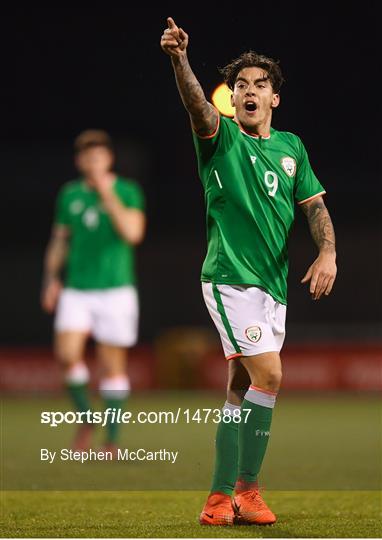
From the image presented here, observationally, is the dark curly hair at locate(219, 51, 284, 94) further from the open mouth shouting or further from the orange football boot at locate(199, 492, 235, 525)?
the orange football boot at locate(199, 492, 235, 525)

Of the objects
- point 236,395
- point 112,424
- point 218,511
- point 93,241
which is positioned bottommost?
point 112,424

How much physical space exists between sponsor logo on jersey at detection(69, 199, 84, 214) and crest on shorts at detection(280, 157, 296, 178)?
4.38 meters

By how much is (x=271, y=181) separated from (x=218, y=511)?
154cm

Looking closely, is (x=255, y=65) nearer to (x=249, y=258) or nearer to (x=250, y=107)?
(x=250, y=107)

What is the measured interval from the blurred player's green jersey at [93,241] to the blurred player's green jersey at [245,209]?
13.4 ft

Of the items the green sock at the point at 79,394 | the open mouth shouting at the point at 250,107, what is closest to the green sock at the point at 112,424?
the green sock at the point at 79,394

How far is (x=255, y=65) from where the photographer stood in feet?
16.4

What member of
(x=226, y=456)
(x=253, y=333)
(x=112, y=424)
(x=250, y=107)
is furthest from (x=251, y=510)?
(x=112, y=424)

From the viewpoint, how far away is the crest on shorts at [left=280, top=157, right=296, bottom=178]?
4.99 meters

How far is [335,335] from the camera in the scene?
19.6m

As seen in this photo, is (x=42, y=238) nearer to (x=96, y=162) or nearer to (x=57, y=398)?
(x=57, y=398)

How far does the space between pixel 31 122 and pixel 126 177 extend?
4251 millimetres

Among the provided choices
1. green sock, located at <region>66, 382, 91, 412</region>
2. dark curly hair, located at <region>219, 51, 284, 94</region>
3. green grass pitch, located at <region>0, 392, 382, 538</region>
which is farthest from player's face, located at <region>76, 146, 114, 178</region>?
dark curly hair, located at <region>219, 51, 284, 94</region>

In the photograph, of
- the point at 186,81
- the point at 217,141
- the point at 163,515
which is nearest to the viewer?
the point at 186,81
